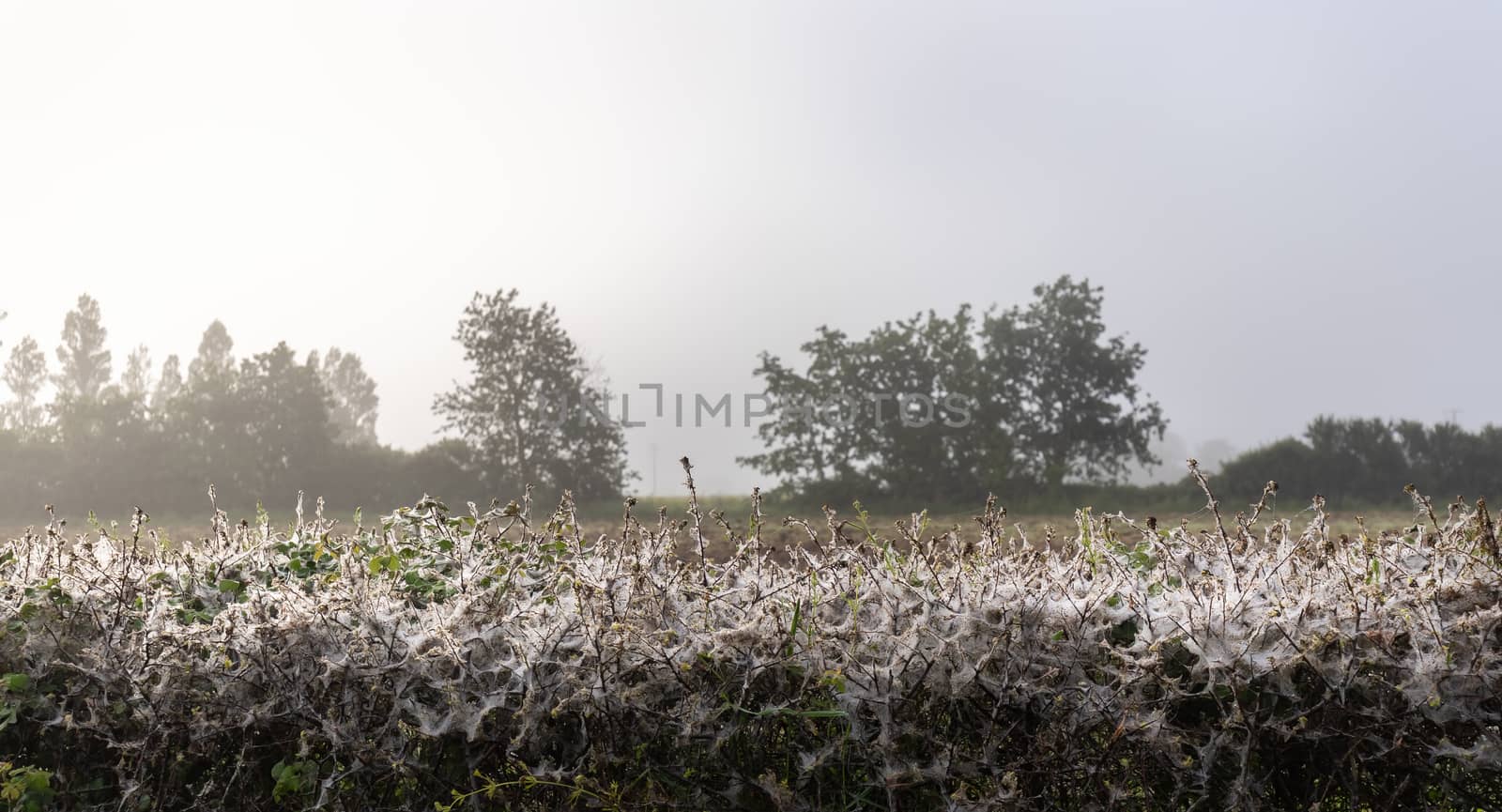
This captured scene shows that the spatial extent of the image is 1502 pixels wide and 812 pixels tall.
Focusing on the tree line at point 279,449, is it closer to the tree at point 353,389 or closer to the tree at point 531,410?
the tree at point 531,410

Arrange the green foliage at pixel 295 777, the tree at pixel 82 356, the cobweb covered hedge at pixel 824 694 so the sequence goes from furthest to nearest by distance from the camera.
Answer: the tree at pixel 82 356 → the green foliage at pixel 295 777 → the cobweb covered hedge at pixel 824 694

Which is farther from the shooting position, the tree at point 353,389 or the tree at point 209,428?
the tree at point 353,389

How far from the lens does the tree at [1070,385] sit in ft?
73.6

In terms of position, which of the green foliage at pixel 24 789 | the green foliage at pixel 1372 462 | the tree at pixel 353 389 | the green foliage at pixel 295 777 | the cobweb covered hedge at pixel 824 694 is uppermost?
the tree at pixel 353 389

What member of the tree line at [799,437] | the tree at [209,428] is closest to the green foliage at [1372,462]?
the tree line at [799,437]

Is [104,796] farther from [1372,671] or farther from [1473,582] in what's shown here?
[1473,582]

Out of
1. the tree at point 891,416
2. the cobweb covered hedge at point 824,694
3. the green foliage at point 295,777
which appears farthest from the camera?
→ the tree at point 891,416

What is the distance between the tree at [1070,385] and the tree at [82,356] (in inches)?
1778

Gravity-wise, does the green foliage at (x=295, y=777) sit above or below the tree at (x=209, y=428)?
below

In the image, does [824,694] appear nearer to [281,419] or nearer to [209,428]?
[281,419]

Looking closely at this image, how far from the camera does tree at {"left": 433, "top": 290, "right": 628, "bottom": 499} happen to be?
22.8 m

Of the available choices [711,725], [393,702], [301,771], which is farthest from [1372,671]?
[301,771]

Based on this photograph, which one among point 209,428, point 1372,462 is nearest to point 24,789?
point 1372,462

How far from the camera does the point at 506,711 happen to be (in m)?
2.25
